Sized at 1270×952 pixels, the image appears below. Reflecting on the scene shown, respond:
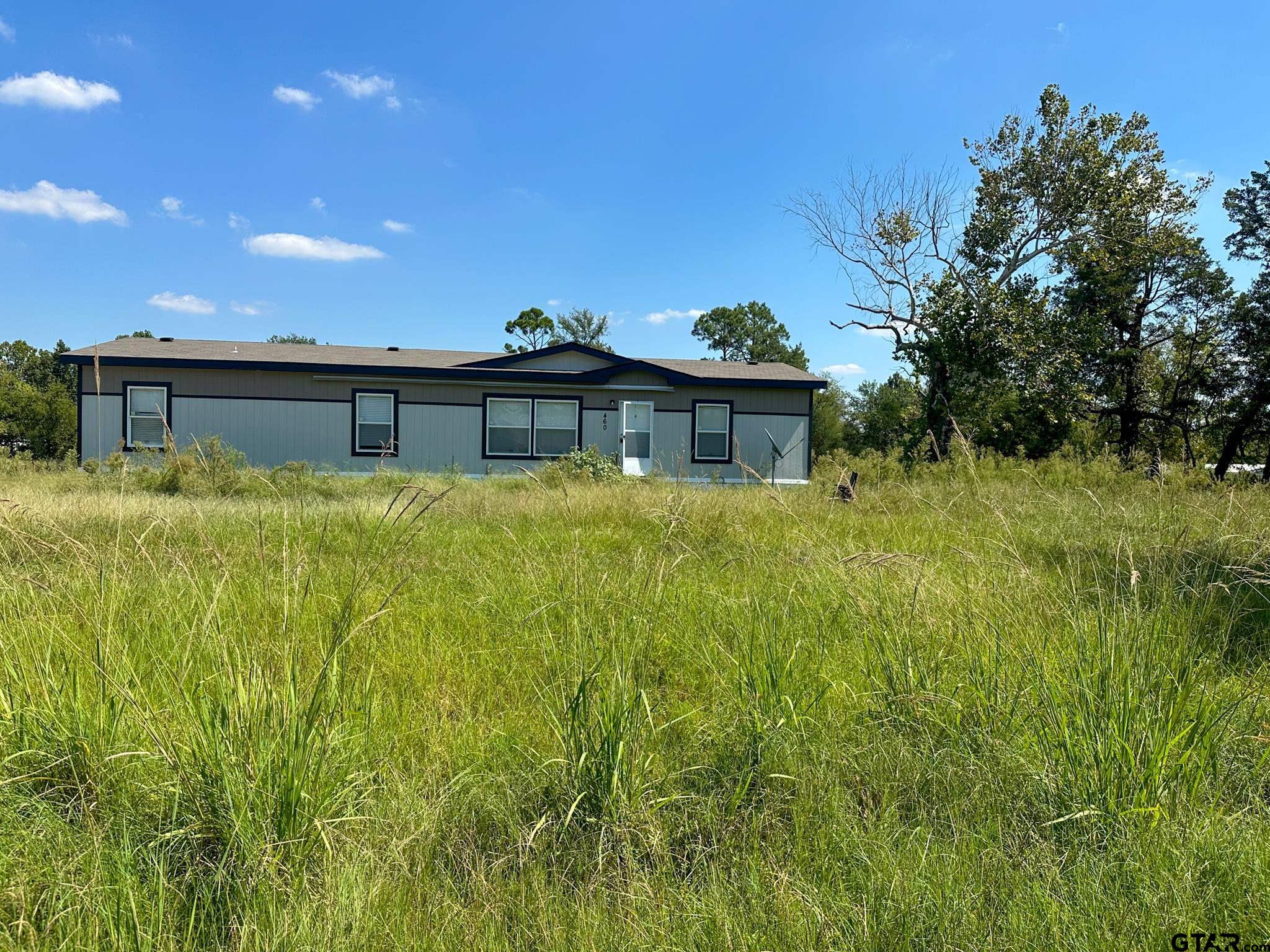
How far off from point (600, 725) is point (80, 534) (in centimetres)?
599

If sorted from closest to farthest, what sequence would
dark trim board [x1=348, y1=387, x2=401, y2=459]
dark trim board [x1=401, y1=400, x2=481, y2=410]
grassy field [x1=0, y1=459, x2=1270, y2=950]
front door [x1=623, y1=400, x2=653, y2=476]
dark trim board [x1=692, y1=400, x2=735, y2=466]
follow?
grassy field [x1=0, y1=459, x2=1270, y2=950]
dark trim board [x1=348, y1=387, x2=401, y2=459]
dark trim board [x1=401, y1=400, x2=481, y2=410]
front door [x1=623, y1=400, x2=653, y2=476]
dark trim board [x1=692, y1=400, x2=735, y2=466]

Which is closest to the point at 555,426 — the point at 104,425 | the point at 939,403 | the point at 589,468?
the point at 589,468

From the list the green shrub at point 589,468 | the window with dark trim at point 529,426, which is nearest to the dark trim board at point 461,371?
the window with dark trim at point 529,426

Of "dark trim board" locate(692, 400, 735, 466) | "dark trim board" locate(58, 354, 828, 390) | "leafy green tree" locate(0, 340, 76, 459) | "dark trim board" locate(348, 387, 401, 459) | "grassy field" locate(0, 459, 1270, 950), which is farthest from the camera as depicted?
"leafy green tree" locate(0, 340, 76, 459)

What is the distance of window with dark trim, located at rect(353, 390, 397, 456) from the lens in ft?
55.6

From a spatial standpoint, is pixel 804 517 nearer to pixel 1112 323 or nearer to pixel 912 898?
pixel 912 898

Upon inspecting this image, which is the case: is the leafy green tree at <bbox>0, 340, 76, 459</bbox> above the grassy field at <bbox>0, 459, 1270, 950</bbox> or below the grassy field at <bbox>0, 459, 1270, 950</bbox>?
above

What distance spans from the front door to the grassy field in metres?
Answer: 14.9

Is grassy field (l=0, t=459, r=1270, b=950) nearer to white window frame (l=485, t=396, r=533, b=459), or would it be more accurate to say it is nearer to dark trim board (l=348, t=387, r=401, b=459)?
dark trim board (l=348, t=387, r=401, b=459)

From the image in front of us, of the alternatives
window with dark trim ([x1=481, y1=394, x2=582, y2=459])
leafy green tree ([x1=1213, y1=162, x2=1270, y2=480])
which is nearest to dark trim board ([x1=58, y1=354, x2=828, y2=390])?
window with dark trim ([x1=481, y1=394, x2=582, y2=459])

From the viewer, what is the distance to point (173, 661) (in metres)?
2.87

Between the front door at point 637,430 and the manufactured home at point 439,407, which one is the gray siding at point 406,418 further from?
the front door at point 637,430

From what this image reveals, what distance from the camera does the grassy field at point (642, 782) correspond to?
1.72 meters

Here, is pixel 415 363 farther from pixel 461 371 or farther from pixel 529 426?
pixel 529 426
